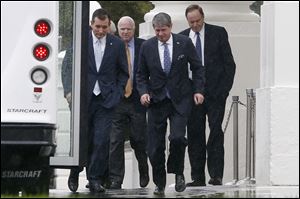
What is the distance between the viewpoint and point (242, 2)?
819 inches

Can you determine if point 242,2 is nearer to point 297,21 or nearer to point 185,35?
point 185,35

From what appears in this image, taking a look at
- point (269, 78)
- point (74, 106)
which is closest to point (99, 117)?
point (74, 106)

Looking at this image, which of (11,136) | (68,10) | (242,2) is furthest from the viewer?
(242,2)

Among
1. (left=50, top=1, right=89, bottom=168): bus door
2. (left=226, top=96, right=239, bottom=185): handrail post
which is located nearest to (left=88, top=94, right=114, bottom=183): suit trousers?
(left=50, top=1, right=89, bottom=168): bus door

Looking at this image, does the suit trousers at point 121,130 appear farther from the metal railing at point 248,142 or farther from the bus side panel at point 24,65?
the bus side panel at point 24,65

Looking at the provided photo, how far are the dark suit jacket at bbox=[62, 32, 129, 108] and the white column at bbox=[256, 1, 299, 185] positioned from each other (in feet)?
5.05

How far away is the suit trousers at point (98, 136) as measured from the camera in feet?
52.2

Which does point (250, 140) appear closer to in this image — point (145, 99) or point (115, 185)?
point (115, 185)

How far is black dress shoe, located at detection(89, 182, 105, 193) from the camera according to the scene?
51.7 feet

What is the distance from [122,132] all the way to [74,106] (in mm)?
2332

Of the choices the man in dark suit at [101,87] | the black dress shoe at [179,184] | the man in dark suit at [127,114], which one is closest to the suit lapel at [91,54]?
the man in dark suit at [101,87]

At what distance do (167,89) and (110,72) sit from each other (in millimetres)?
751

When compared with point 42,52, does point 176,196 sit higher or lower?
lower

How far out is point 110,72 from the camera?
16.2 meters
